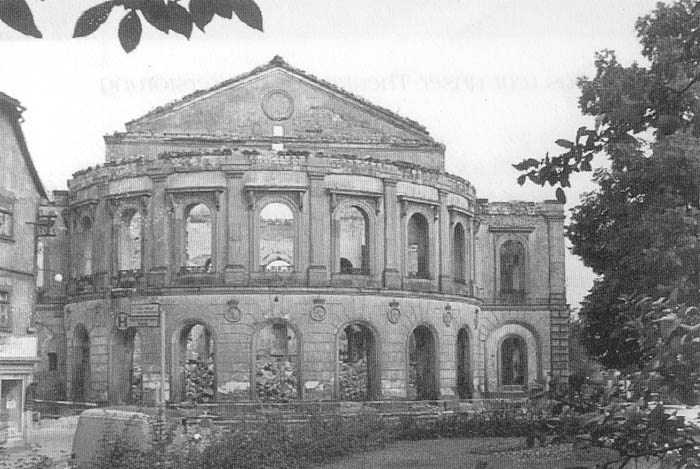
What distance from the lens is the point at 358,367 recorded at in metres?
40.2

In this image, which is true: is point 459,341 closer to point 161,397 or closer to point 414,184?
point 414,184

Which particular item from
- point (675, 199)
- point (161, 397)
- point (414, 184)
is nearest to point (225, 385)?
point (161, 397)

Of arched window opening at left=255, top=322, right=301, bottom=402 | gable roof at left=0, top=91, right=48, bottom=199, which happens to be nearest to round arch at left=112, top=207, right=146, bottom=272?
gable roof at left=0, top=91, right=48, bottom=199

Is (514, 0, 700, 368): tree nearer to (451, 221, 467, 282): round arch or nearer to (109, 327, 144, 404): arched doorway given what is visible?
(451, 221, 467, 282): round arch

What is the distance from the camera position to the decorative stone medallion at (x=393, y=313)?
3334 cm

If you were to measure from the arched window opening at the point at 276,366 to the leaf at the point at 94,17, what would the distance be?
28.0 metres

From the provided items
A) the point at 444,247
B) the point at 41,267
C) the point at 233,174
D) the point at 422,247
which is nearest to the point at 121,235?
the point at 233,174

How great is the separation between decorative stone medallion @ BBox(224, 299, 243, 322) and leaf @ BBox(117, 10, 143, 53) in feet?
91.4

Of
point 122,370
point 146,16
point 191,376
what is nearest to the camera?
point 146,16

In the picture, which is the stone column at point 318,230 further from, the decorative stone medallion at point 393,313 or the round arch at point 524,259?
the round arch at point 524,259

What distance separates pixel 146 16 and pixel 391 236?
29.2 meters

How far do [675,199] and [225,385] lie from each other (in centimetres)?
1459

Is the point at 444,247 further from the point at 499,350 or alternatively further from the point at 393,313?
the point at 499,350

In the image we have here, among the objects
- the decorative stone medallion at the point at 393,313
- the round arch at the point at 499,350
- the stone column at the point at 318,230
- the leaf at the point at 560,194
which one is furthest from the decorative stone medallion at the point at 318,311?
the leaf at the point at 560,194
